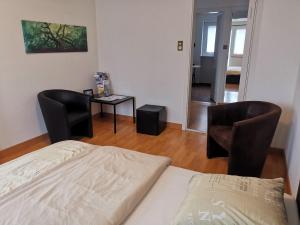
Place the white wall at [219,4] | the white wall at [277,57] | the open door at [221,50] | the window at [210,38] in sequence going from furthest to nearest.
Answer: the window at [210,38] < the open door at [221,50] < the white wall at [219,4] < the white wall at [277,57]

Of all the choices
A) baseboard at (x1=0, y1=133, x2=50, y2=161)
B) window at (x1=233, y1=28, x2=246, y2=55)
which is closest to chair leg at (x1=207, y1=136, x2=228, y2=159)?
baseboard at (x1=0, y1=133, x2=50, y2=161)

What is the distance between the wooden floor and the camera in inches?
103

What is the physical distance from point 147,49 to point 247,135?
227 centimetres

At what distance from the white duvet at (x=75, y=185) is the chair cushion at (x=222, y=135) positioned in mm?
929

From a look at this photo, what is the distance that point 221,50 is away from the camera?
497cm

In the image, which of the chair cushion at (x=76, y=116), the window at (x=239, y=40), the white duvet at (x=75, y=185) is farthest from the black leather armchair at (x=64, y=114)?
the window at (x=239, y=40)

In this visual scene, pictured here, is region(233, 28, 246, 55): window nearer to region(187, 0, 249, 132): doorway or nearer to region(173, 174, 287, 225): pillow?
region(187, 0, 249, 132): doorway

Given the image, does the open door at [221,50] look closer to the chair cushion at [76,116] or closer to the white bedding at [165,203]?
the chair cushion at [76,116]

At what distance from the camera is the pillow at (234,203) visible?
0.87m

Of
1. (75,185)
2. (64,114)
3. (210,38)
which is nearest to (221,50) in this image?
(210,38)

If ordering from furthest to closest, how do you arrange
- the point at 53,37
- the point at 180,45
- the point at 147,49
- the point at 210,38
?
the point at 210,38, the point at 147,49, the point at 180,45, the point at 53,37

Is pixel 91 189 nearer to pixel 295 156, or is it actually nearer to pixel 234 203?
pixel 234 203

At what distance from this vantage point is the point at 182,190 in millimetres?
1314

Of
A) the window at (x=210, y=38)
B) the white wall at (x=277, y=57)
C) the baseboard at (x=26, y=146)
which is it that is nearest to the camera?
the white wall at (x=277, y=57)
